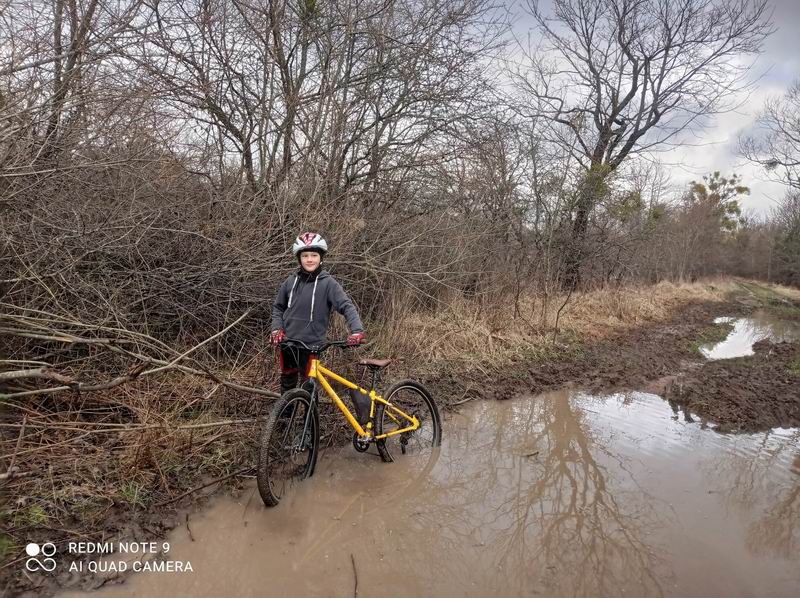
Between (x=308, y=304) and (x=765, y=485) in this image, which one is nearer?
(x=308, y=304)

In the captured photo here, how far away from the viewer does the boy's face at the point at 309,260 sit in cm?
409

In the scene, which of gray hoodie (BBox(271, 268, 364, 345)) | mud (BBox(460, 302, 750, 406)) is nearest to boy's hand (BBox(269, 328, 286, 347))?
gray hoodie (BBox(271, 268, 364, 345))

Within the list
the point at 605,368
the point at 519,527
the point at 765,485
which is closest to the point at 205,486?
the point at 519,527

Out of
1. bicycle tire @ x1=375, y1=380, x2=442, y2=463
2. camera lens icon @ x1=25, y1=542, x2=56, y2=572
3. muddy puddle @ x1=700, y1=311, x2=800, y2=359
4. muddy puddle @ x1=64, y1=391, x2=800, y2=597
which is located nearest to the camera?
camera lens icon @ x1=25, y1=542, x2=56, y2=572

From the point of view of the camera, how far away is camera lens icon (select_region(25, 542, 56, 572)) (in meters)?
2.76

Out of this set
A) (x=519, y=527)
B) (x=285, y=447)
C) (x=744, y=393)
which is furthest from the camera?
(x=744, y=393)

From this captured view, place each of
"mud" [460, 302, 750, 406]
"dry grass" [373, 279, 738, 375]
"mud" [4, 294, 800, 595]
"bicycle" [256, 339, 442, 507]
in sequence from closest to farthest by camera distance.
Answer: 1. "mud" [4, 294, 800, 595]
2. "bicycle" [256, 339, 442, 507]
3. "mud" [460, 302, 750, 406]
4. "dry grass" [373, 279, 738, 375]

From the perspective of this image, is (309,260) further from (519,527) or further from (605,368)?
(605,368)

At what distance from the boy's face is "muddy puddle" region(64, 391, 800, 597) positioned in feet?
5.76

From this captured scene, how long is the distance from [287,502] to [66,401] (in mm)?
2238

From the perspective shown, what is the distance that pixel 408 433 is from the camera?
4.75 meters

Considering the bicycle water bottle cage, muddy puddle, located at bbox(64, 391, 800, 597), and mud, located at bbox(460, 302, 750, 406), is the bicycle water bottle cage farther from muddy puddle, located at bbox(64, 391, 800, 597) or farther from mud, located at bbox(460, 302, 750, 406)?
mud, located at bbox(460, 302, 750, 406)

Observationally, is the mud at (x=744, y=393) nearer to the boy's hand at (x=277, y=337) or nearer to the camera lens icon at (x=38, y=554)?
the boy's hand at (x=277, y=337)

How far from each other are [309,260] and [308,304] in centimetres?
37
